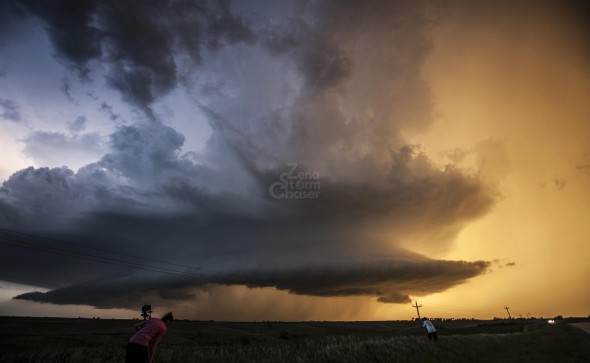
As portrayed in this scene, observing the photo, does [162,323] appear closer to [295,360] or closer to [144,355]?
[144,355]

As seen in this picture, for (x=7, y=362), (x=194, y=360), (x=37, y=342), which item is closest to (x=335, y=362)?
(x=194, y=360)

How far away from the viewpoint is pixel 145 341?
8.41 meters

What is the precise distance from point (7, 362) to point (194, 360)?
35.9ft

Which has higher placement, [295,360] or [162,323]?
[162,323]

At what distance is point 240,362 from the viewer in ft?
53.5

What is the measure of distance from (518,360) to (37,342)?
166 ft

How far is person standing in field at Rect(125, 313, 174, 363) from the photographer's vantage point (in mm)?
8359

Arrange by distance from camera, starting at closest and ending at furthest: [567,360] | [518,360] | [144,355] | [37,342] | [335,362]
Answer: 1. [144,355]
2. [335,362]
3. [567,360]
4. [518,360]
5. [37,342]

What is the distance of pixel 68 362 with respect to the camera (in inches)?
669

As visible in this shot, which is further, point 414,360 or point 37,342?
point 37,342

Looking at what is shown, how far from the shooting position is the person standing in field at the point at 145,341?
8359 mm

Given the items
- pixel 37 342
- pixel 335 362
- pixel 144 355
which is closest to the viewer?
pixel 144 355

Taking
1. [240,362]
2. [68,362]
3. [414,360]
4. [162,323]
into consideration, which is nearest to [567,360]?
[414,360]

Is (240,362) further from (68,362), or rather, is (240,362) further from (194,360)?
(68,362)
